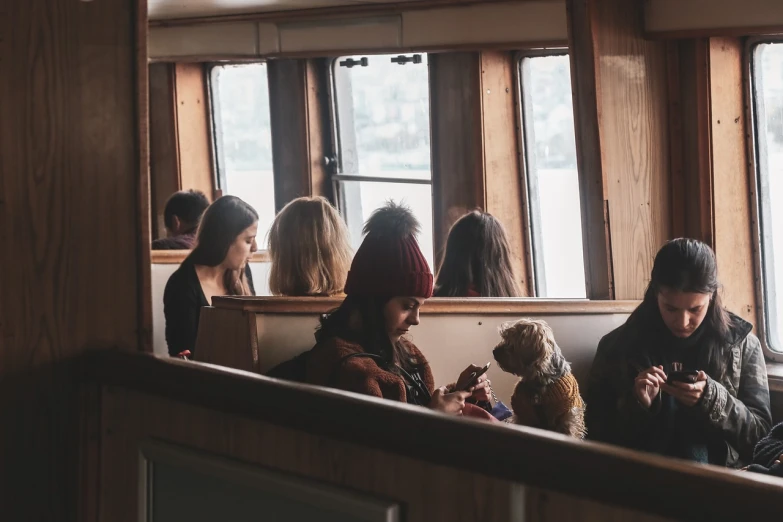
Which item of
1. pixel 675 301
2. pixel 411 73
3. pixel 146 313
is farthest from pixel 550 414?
pixel 411 73

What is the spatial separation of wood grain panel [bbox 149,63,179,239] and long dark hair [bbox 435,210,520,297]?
14.2 ft

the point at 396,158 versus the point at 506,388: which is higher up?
the point at 396,158

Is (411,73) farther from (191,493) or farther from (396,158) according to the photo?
(191,493)

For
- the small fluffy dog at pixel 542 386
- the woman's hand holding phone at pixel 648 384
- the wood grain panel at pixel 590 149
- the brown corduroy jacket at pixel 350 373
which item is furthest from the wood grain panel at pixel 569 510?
the wood grain panel at pixel 590 149

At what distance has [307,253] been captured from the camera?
407cm

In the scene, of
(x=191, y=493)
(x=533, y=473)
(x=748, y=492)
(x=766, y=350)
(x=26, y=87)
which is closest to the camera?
(x=748, y=492)

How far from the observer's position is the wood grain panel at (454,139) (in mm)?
6113

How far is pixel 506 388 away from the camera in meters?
4.15

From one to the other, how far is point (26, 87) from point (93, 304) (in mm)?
518

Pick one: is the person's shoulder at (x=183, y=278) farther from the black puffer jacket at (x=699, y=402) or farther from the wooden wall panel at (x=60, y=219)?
the wooden wall panel at (x=60, y=219)

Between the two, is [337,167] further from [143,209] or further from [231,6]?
[143,209]

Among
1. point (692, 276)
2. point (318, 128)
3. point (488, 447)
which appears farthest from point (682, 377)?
point (318, 128)

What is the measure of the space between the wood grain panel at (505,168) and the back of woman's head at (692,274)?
2.33 m

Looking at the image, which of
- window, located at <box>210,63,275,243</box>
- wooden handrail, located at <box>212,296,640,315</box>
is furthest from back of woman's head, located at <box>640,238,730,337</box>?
window, located at <box>210,63,275,243</box>
